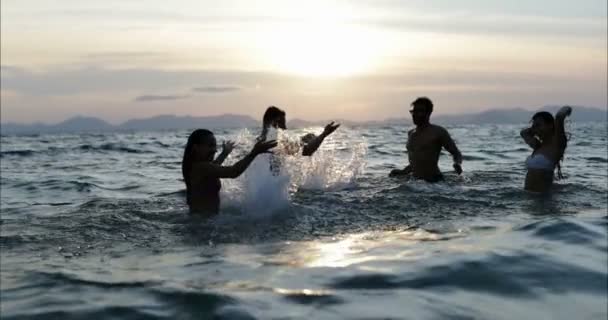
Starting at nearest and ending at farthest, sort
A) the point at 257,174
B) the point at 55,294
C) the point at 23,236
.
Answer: the point at 55,294
the point at 23,236
the point at 257,174

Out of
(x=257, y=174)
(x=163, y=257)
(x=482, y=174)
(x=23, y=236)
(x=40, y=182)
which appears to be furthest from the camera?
(x=40, y=182)

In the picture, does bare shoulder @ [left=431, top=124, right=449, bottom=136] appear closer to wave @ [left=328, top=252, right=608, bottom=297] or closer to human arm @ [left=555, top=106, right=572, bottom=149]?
human arm @ [left=555, top=106, right=572, bottom=149]

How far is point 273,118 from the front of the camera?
11281 millimetres

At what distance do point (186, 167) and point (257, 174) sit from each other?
1.65 meters

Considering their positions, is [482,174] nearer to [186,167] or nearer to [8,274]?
[186,167]

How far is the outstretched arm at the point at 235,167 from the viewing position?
7297mm

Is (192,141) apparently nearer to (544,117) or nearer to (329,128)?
(329,128)

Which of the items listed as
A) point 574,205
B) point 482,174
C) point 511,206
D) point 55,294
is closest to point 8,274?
point 55,294

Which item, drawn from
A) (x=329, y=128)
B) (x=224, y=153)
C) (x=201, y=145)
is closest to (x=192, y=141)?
(x=201, y=145)

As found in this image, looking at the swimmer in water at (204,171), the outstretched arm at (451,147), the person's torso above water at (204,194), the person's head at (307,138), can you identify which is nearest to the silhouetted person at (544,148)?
the outstretched arm at (451,147)

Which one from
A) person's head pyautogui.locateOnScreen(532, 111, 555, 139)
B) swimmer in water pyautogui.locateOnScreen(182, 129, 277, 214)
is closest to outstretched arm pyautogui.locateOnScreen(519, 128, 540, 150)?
person's head pyautogui.locateOnScreen(532, 111, 555, 139)

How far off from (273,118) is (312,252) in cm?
525

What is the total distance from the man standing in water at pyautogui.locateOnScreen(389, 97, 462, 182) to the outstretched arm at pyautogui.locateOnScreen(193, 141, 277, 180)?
15.3 ft

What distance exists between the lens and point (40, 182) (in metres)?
15.2
